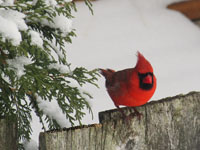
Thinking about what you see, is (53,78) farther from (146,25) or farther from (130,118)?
(146,25)

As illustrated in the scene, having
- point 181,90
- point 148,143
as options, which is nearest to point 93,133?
point 148,143

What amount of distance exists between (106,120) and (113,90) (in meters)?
0.27

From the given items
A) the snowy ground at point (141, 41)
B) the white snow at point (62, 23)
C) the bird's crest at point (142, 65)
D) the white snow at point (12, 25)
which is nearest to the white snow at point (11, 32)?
the white snow at point (12, 25)

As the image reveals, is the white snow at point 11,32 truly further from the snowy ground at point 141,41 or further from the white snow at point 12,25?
the snowy ground at point 141,41

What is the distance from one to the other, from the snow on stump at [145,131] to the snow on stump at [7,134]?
220 millimetres

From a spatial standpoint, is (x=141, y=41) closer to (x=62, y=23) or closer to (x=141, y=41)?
(x=141, y=41)

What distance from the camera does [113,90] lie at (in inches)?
83.5

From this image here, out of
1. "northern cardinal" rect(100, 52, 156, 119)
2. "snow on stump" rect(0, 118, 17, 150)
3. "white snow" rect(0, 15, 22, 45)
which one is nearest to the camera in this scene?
"white snow" rect(0, 15, 22, 45)

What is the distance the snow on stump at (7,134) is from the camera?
1.88 meters

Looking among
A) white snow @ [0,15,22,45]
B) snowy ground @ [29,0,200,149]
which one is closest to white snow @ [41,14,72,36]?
white snow @ [0,15,22,45]

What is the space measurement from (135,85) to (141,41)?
6.87 feet

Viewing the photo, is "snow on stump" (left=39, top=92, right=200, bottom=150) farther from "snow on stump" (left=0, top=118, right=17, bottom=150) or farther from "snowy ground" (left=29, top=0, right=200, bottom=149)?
"snowy ground" (left=29, top=0, right=200, bottom=149)

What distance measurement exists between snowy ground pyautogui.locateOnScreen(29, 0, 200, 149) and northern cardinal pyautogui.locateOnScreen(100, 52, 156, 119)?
5.24 feet

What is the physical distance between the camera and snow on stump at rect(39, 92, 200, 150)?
174 cm
